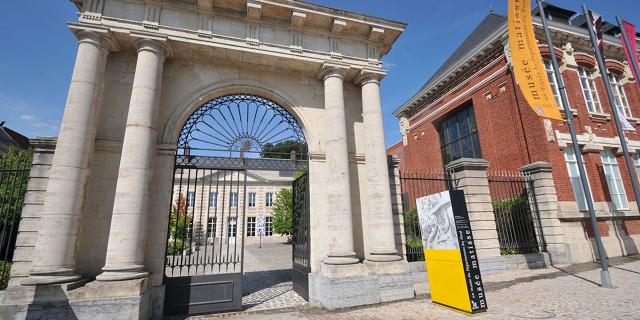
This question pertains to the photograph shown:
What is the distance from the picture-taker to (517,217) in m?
11.0

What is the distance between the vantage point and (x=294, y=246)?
8641 mm

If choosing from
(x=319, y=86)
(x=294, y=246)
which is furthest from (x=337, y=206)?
(x=319, y=86)

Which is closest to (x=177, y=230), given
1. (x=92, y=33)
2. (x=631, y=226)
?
(x=92, y=33)

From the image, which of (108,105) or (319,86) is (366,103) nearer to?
(319,86)

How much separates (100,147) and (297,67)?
16.0ft

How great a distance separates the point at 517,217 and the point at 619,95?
10723mm

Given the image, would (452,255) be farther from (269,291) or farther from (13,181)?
(13,181)

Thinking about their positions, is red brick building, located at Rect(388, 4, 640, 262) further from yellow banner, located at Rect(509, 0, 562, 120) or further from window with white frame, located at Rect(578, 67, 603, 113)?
yellow banner, located at Rect(509, 0, 562, 120)

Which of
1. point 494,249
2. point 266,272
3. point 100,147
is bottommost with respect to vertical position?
point 266,272

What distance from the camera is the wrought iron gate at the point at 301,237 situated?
730cm

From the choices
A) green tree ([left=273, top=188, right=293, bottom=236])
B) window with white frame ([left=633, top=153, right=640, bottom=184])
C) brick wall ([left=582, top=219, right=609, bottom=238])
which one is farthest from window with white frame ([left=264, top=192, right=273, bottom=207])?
window with white frame ([left=633, top=153, right=640, bottom=184])

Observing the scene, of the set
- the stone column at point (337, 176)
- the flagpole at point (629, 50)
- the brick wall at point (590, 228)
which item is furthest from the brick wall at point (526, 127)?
the stone column at point (337, 176)

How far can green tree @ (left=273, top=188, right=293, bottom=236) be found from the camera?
100.0 ft

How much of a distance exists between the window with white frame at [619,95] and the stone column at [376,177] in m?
15.1
